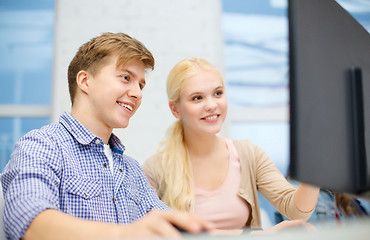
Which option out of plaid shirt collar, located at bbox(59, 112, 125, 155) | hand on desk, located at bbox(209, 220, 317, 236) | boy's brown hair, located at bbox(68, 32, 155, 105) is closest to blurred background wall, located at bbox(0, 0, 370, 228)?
boy's brown hair, located at bbox(68, 32, 155, 105)

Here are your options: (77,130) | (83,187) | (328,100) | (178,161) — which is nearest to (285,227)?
(328,100)

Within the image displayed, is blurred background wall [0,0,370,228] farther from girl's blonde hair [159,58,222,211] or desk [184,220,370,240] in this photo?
desk [184,220,370,240]

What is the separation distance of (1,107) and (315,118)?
2668 mm

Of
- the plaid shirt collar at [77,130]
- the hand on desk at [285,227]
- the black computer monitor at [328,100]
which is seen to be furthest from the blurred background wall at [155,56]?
the black computer monitor at [328,100]

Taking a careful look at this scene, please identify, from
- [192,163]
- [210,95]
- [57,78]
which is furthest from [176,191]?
[57,78]

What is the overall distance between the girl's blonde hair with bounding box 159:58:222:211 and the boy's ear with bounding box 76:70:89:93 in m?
0.52

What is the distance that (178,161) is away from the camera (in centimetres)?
138

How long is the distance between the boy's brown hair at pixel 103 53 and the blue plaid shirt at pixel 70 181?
7.3 inches

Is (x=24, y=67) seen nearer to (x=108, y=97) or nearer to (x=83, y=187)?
(x=108, y=97)

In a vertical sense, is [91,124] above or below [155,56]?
below

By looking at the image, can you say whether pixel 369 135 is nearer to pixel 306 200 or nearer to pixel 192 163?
pixel 306 200

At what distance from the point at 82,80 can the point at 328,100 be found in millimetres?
744

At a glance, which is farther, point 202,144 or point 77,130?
point 202,144

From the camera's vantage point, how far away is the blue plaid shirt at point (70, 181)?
22.5 inches
